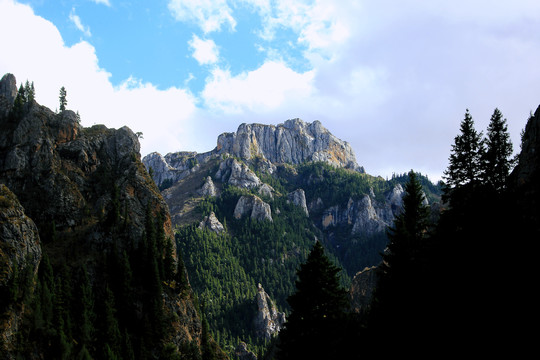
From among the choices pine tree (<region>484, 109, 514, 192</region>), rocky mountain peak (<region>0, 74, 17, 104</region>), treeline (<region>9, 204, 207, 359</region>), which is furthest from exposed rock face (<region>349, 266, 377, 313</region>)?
rocky mountain peak (<region>0, 74, 17, 104</region>)

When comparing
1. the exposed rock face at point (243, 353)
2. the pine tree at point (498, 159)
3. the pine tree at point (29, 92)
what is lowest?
the exposed rock face at point (243, 353)

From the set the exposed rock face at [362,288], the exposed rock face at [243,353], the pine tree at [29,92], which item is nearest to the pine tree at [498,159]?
the exposed rock face at [362,288]

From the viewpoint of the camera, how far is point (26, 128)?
345 ft

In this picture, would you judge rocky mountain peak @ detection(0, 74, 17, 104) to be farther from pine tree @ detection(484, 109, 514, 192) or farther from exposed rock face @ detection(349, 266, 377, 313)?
pine tree @ detection(484, 109, 514, 192)

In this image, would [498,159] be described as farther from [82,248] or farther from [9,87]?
[9,87]

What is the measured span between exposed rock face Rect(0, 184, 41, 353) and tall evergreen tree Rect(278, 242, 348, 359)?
53.0 m

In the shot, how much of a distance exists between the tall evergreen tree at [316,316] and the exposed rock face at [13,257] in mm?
52969

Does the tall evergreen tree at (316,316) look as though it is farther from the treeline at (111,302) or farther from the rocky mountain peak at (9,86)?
the rocky mountain peak at (9,86)

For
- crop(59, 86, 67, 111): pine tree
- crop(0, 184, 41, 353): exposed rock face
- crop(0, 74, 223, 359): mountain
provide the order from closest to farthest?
1. crop(0, 184, 41, 353): exposed rock face
2. crop(0, 74, 223, 359): mountain
3. crop(59, 86, 67, 111): pine tree

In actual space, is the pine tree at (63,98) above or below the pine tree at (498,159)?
above

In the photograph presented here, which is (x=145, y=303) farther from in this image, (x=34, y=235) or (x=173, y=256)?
(x=34, y=235)

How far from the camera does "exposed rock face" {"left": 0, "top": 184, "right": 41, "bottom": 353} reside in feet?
195

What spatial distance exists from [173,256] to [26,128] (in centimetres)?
5483

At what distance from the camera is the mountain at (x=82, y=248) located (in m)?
66.4
